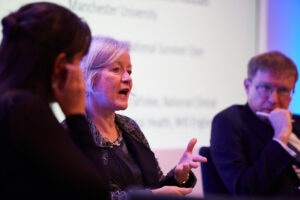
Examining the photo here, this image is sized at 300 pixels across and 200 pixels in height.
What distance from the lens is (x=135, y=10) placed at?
3.32m

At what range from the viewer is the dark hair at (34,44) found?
1.21 meters

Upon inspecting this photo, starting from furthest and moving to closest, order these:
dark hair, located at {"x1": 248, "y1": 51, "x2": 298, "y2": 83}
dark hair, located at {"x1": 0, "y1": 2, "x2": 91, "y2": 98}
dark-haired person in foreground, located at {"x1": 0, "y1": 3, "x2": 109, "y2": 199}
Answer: dark hair, located at {"x1": 248, "y1": 51, "x2": 298, "y2": 83} < dark hair, located at {"x1": 0, "y1": 2, "x2": 91, "y2": 98} < dark-haired person in foreground, located at {"x1": 0, "y1": 3, "x2": 109, "y2": 199}

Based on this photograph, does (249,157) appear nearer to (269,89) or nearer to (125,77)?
(269,89)

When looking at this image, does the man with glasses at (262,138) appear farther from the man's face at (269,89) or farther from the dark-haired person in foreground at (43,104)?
the dark-haired person in foreground at (43,104)

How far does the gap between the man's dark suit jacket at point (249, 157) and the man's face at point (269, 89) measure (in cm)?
8

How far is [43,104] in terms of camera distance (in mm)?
1146

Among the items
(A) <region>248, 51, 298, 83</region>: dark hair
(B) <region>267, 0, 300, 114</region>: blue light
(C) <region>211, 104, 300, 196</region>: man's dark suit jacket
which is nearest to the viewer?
(C) <region>211, 104, 300, 196</region>: man's dark suit jacket

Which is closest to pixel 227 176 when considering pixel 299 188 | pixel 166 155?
pixel 299 188

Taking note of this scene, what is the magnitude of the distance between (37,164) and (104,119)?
0.99m

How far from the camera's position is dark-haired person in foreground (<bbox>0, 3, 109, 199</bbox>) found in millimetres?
1096

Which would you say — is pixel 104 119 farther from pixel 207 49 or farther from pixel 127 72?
pixel 207 49

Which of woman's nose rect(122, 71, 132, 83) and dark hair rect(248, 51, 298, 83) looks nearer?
woman's nose rect(122, 71, 132, 83)

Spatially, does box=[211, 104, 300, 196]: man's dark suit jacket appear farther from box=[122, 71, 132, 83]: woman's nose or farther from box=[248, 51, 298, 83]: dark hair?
box=[122, 71, 132, 83]: woman's nose

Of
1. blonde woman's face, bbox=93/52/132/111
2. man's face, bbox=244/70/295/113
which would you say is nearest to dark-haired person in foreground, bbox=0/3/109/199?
blonde woman's face, bbox=93/52/132/111
